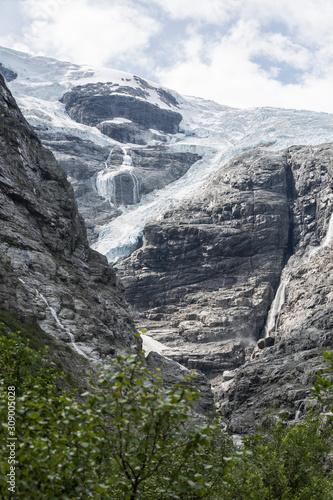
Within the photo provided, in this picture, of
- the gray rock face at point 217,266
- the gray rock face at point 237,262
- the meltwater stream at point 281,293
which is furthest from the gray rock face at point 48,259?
the meltwater stream at point 281,293

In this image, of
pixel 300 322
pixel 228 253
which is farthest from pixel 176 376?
pixel 228 253

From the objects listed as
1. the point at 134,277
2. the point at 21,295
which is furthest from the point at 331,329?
the point at 134,277

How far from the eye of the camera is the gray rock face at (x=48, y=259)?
51406 mm

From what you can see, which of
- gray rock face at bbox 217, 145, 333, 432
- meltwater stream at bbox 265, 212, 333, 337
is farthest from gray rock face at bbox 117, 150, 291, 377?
gray rock face at bbox 217, 145, 333, 432

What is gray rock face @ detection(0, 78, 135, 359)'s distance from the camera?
51406 millimetres

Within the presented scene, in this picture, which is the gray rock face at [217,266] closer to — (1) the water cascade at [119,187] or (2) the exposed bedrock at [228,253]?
(2) the exposed bedrock at [228,253]

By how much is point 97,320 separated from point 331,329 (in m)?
41.8

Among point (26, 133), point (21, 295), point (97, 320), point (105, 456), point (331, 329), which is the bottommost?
point (331, 329)

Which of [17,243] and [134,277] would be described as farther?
[134,277]

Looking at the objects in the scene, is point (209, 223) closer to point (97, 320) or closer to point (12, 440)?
point (97, 320)

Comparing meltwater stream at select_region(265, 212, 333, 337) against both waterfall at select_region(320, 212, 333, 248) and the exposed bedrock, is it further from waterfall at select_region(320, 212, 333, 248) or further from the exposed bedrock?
the exposed bedrock

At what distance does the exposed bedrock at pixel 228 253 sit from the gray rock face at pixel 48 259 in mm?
43194

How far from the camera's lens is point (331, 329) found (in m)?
76.9

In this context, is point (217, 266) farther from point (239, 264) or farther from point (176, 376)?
point (176, 376)
